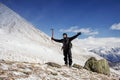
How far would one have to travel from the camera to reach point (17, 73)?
1709cm

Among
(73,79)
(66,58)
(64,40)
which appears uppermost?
(64,40)

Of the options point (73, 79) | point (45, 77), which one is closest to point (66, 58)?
point (73, 79)

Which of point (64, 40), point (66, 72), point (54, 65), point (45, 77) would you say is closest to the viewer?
point (45, 77)

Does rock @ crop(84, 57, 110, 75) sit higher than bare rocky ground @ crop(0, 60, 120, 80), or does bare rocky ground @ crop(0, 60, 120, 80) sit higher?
rock @ crop(84, 57, 110, 75)

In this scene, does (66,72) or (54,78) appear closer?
(54,78)

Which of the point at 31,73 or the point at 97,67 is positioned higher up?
the point at 97,67

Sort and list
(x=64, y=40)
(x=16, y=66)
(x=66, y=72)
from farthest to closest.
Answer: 1. (x=64, y=40)
2. (x=66, y=72)
3. (x=16, y=66)

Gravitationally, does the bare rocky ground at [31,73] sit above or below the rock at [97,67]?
below

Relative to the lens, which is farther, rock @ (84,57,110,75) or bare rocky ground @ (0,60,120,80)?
rock @ (84,57,110,75)

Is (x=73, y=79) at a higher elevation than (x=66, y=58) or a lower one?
lower

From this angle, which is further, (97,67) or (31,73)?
(97,67)

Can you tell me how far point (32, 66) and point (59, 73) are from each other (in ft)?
6.84

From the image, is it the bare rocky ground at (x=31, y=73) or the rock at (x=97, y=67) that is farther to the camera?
the rock at (x=97, y=67)

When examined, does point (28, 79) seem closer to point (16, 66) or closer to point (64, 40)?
point (16, 66)
